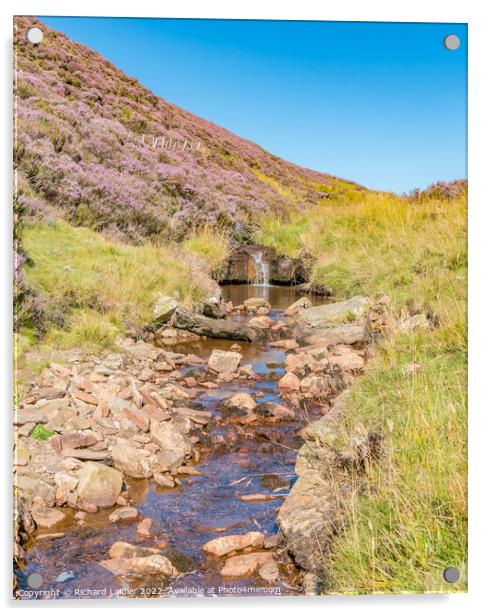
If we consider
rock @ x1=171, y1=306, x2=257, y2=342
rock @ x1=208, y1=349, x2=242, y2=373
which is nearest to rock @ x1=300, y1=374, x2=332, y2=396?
rock @ x1=208, y1=349, x2=242, y2=373

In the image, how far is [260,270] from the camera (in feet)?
28.5

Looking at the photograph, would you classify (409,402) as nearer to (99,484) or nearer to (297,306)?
(99,484)

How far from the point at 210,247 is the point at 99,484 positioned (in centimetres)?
569

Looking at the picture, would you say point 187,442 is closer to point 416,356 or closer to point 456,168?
point 416,356

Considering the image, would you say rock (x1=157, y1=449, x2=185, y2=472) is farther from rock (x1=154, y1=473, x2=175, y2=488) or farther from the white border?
the white border

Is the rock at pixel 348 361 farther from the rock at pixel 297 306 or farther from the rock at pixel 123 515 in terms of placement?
the rock at pixel 123 515

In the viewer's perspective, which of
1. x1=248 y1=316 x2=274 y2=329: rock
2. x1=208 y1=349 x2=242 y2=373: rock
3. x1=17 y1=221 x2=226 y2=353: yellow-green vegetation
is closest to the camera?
x1=17 y1=221 x2=226 y2=353: yellow-green vegetation

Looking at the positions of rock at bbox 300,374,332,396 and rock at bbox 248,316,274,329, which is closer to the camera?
rock at bbox 300,374,332,396

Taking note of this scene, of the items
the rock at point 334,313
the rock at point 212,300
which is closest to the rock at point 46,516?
the rock at point 334,313

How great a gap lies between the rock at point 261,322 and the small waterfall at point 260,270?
45.7 inches

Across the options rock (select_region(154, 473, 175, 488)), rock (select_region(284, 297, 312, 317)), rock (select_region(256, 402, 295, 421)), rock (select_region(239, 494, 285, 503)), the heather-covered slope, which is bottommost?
rock (select_region(239, 494, 285, 503))

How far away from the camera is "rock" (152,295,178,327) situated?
21.5 feet

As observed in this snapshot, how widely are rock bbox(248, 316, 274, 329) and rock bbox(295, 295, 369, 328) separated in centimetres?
34

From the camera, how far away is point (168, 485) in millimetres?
3939
